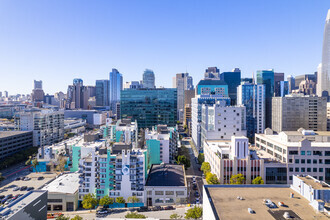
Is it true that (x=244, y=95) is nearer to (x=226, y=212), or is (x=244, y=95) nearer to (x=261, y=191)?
(x=261, y=191)

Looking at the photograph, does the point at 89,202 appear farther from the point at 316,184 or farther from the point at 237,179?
the point at 316,184

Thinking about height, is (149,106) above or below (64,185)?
above

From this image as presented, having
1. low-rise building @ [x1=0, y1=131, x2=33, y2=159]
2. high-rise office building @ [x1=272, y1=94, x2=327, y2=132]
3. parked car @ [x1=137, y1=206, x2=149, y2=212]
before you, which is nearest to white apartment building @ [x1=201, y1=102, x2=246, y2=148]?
high-rise office building @ [x1=272, y1=94, x2=327, y2=132]

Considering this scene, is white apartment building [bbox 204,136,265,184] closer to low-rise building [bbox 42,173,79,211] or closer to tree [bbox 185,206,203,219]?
tree [bbox 185,206,203,219]

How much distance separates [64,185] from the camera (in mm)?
54125

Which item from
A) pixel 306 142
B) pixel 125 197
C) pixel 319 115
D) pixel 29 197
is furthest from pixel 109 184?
pixel 319 115

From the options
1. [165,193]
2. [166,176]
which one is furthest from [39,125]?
[165,193]

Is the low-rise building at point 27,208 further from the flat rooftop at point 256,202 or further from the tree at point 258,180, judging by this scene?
the tree at point 258,180

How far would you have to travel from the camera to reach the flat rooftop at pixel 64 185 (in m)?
51.5

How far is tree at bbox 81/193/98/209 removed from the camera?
47.8m

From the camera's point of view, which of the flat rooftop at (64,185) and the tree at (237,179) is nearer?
the tree at (237,179)

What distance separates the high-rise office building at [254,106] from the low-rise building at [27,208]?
90.9m

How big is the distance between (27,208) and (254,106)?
99.3 meters

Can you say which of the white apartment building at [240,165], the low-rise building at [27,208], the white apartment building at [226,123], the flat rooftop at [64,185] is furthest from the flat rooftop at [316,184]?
the white apartment building at [226,123]
